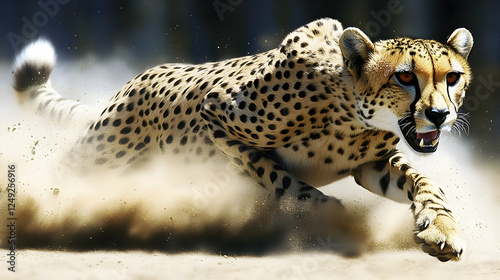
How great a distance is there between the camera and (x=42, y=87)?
584 centimetres

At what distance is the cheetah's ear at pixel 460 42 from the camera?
4281mm

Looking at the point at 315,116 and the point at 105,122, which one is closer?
the point at 315,116

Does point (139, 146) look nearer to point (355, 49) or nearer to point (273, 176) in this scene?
point (273, 176)

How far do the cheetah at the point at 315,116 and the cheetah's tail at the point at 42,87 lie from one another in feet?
1.43

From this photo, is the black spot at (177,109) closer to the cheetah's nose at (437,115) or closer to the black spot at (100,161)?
the black spot at (100,161)

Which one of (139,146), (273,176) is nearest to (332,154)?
(273,176)

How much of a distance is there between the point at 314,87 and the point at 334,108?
0.58 ft

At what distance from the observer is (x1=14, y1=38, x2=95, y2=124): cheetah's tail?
18.6ft

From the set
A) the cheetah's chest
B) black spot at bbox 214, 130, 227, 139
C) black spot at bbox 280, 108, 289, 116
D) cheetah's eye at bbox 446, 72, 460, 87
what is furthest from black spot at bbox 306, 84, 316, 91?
cheetah's eye at bbox 446, 72, 460, 87

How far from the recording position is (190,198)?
4910 millimetres

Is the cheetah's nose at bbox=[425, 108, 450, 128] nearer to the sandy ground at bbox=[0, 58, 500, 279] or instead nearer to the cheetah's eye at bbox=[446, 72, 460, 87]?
the cheetah's eye at bbox=[446, 72, 460, 87]

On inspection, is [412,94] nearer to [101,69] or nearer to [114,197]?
[114,197]

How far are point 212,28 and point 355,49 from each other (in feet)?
7.47

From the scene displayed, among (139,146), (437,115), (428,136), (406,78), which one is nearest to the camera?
(437,115)
